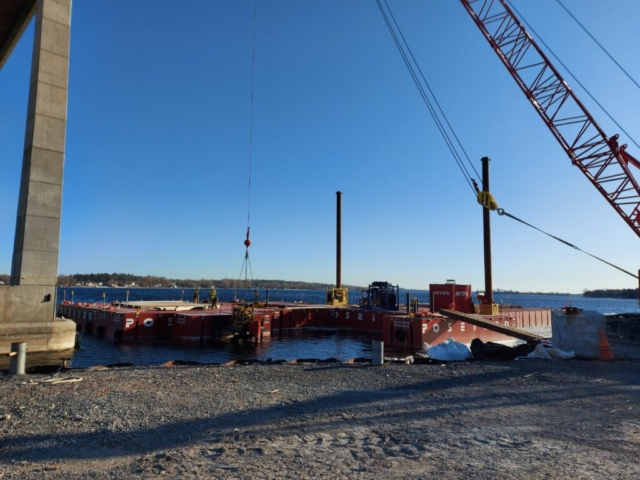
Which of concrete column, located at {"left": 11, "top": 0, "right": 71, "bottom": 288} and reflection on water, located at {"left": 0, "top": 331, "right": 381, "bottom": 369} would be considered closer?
concrete column, located at {"left": 11, "top": 0, "right": 71, "bottom": 288}

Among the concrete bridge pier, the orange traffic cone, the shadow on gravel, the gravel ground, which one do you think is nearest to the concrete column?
the concrete bridge pier

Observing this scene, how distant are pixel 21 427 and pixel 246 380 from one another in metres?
4.47

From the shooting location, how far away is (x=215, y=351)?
85.8 ft

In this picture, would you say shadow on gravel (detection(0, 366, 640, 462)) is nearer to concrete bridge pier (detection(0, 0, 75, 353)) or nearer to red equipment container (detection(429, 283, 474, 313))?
concrete bridge pier (detection(0, 0, 75, 353))

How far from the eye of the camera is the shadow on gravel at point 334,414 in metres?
5.62

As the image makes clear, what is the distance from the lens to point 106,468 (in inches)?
193

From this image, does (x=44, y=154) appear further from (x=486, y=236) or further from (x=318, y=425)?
(x=486, y=236)

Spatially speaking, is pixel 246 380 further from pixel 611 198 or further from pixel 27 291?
pixel 611 198

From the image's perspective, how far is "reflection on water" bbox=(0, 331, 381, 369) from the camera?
22516 mm

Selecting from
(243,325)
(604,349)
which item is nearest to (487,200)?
(604,349)

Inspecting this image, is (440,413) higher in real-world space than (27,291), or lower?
lower

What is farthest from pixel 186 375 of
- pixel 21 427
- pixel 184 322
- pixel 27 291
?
pixel 184 322

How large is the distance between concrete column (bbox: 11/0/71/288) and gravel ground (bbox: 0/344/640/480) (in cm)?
804

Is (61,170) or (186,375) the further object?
(61,170)
